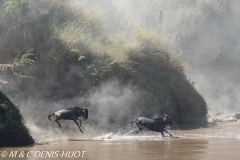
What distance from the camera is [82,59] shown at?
1869 centimetres

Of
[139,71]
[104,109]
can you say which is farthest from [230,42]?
[104,109]

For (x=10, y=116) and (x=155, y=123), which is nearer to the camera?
(x=10, y=116)

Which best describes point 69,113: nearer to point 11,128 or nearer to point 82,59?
point 11,128

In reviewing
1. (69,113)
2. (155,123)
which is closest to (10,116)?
(69,113)

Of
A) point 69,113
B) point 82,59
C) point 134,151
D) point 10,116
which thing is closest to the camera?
point 134,151

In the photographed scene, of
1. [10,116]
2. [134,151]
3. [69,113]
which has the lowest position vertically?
[134,151]

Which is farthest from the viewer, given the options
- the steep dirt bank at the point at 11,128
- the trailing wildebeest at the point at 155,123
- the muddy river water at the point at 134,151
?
the trailing wildebeest at the point at 155,123

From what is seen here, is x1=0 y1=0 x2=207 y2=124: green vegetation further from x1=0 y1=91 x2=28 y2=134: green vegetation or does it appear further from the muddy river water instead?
the muddy river water

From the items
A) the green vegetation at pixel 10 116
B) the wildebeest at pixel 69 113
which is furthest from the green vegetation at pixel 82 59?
the green vegetation at pixel 10 116

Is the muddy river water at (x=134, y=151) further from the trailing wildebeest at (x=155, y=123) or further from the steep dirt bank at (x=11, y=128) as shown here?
the trailing wildebeest at (x=155, y=123)

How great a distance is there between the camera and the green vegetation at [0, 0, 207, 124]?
1795cm

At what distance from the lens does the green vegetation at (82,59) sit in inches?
707

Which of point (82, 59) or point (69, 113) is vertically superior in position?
point (82, 59)

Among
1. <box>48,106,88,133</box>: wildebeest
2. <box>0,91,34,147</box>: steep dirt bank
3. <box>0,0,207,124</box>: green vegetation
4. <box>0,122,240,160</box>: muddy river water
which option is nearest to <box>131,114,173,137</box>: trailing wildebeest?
<box>48,106,88,133</box>: wildebeest
